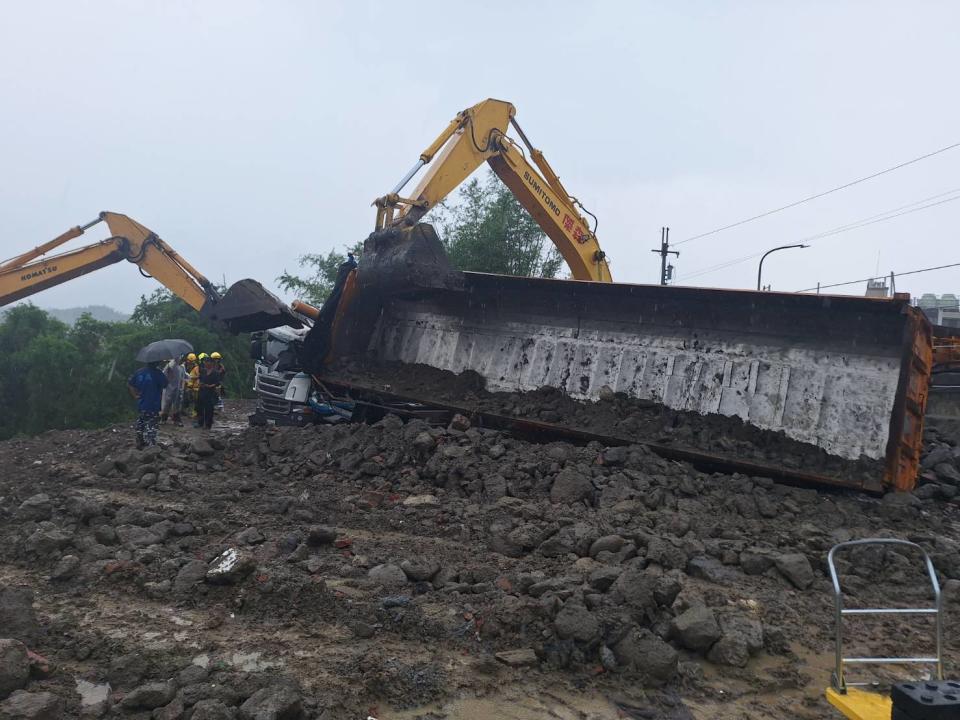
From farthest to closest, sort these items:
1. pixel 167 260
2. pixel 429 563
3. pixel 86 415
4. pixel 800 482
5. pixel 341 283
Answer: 1. pixel 86 415
2. pixel 167 260
3. pixel 341 283
4. pixel 800 482
5. pixel 429 563

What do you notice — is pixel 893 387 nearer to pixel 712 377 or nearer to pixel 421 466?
pixel 712 377

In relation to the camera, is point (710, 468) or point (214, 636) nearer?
point (214, 636)

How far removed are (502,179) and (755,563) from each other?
6850mm

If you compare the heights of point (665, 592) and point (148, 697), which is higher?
point (665, 592)

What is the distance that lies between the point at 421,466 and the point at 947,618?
4.19 m

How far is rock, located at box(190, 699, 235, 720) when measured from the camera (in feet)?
Answer: 9.26

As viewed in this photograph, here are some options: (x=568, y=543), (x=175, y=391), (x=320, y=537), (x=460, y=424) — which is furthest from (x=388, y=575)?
(x=175, y=391)

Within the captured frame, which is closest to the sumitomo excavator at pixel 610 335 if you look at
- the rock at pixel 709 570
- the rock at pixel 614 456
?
the rock at pixel 614 456

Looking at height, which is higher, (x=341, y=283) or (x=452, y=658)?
(x=341, y=283)

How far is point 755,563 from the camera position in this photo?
4773mm

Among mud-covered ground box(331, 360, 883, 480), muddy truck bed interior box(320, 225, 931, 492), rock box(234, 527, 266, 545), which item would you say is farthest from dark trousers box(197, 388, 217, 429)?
rock box(234, 527, 266, 545)

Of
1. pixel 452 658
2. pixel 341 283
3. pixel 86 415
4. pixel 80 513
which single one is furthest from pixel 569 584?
pixel 86 415

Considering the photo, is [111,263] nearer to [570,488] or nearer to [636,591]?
[570,488]

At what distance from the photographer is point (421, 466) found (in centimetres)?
687
